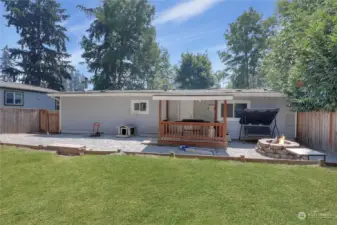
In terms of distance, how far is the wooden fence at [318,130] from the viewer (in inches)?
241

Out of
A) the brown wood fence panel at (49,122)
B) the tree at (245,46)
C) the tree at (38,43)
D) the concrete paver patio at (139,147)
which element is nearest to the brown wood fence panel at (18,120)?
the brown wood fence panel at (49,122)

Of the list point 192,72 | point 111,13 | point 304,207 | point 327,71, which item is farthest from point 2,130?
point 192,72

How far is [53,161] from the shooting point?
485 cm

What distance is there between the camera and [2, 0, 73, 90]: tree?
24422mm

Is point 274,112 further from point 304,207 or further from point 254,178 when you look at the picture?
point 304,207

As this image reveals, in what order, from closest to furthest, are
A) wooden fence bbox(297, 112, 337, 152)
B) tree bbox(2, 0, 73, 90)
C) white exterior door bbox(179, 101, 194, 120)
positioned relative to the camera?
1. wooden fence bbox(297, 112, 337, 152)
2. white exterior door bbox(179, 101, 194, 120)
3. tree bbox(2, 0, 73, 90)

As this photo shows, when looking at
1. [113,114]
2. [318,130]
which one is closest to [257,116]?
[318,130]

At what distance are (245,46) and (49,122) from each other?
2448 cm

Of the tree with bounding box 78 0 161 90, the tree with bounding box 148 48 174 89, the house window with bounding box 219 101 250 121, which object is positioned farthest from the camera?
the tree with bounding box 148 48 174 89

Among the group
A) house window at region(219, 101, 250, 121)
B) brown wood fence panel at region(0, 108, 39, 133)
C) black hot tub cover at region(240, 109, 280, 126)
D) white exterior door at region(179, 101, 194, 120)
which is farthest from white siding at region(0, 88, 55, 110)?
black hot tub cover at region(240, 109, 280, 126)

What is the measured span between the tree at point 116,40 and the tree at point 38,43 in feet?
17.9

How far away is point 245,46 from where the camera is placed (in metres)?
25.8

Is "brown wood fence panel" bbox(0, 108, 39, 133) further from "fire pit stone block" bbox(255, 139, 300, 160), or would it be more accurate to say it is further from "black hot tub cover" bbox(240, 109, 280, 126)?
"fire pit stone block" bbox(255, 139, 300, 160)

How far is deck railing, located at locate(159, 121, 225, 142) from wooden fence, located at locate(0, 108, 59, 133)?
7043 millimetres
